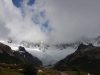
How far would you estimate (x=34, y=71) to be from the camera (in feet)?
433

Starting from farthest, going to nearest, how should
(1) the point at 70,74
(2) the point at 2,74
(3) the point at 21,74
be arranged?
(1) the point at 70,74, (3) the point at 21,74, (2) the point at 2,74

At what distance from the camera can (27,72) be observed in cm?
13450

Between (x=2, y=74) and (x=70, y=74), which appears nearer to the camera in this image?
(x=2, y=74)

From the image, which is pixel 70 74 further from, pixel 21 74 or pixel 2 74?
pixel 2 74

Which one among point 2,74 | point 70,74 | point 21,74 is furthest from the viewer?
point 70,74

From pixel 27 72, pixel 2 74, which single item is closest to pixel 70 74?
pixel 27 72

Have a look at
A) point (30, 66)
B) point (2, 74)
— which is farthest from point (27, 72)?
point (2, 74)

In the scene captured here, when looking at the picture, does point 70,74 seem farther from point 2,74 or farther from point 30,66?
point 2,74

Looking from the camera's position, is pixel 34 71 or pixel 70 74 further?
pixel 70 74

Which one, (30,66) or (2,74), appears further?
(30,66)

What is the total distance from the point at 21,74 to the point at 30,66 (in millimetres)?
7382

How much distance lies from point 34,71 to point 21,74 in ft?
26.3

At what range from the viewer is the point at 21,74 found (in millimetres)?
129375

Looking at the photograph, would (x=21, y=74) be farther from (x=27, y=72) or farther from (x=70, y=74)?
(x=70, y=74)
